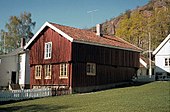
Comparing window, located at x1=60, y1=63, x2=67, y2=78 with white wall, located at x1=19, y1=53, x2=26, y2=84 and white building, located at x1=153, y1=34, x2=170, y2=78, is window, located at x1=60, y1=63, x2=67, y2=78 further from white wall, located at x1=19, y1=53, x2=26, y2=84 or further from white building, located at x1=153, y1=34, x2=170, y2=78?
white building, located at x1=153, y1=34, x2=170, y2=78

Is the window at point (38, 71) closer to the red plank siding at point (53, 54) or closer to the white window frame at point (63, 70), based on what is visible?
the red plank siding at point (53, 54)

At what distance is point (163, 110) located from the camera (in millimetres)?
13367

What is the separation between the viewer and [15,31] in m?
66.4

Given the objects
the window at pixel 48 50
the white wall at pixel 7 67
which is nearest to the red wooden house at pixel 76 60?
the window at pixel 48 50

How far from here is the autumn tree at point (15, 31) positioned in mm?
66125

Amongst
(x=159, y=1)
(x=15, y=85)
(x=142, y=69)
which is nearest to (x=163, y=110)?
(x=15, y=85)

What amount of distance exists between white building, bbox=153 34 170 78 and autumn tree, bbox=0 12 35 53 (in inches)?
1348

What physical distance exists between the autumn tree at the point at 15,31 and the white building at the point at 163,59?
3424cm

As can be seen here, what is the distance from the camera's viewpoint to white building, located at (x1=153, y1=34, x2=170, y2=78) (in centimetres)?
4469

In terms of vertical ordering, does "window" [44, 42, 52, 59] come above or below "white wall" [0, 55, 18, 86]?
above

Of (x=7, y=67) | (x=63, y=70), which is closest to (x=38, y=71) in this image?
(x=63, y=70)

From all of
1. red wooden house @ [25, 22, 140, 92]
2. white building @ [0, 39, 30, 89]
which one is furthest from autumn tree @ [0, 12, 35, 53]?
red wooden house @ [25, 22, 140, 92]

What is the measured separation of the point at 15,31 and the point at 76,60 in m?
41.0

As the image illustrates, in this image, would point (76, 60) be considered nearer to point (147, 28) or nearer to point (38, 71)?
point (38, 71)
